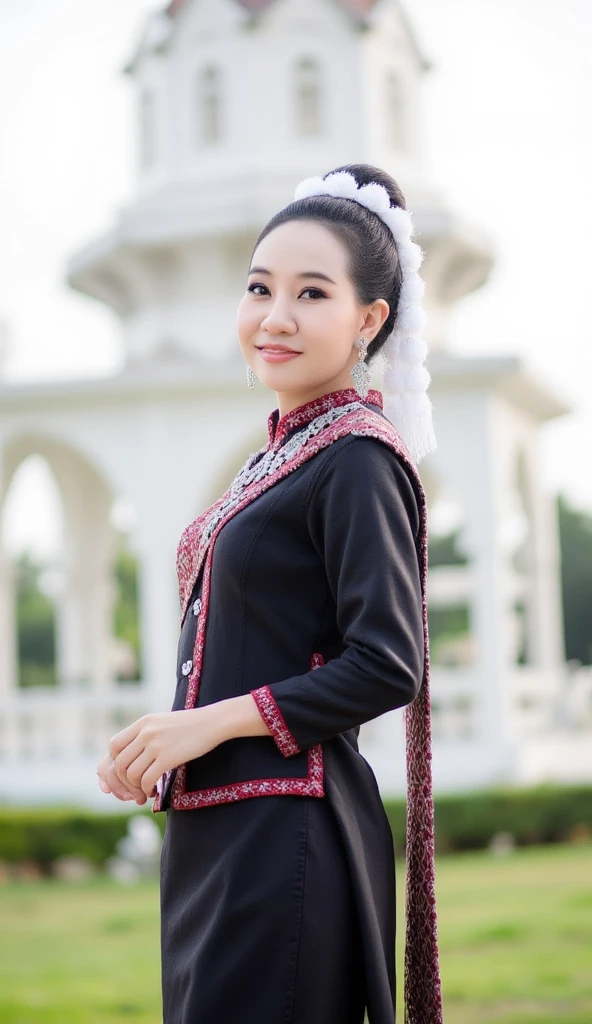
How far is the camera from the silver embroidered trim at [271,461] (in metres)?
2.00

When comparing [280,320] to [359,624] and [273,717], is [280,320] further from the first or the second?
[273,717]

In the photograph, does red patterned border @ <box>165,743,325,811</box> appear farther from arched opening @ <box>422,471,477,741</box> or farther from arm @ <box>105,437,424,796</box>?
arched opening @ <box>422,471,477,741</box>

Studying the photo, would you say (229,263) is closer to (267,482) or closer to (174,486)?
(174,486)

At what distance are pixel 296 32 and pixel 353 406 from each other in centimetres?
1205

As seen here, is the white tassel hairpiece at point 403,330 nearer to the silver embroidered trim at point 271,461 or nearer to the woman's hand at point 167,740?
the silver embroidered trim at point 271,461

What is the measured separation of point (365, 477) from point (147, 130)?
1259 centimetres

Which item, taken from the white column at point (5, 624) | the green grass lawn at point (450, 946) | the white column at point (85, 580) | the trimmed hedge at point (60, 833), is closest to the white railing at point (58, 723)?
the white column at point (5, 624)

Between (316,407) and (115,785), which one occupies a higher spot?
(316,407)

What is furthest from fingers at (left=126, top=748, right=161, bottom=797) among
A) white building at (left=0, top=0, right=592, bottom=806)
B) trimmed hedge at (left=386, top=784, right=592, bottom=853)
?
white building at (left=0, top=0, right=592, bottom=806)

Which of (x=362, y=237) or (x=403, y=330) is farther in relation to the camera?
(x=403, y=330)

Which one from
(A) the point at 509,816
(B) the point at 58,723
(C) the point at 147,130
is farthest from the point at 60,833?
(C) the point at 147,130

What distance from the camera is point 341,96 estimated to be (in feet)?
43.1

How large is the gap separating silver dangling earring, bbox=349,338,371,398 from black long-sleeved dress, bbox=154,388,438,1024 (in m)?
0.07

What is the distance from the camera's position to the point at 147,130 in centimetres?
1370
